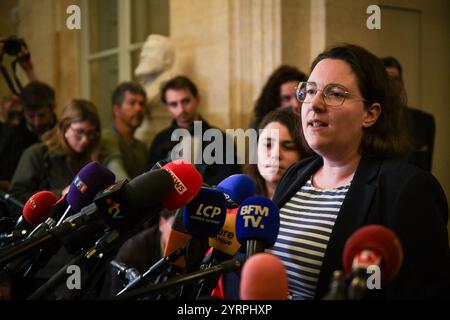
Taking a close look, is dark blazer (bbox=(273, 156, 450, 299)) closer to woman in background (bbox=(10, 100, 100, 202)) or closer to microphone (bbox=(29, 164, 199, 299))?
microphone (bbox=(29, 164, 199, 299))

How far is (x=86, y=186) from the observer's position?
936 mm

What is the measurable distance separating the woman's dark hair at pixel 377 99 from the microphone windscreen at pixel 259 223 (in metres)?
0.32

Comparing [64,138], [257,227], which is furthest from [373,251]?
[64,138]

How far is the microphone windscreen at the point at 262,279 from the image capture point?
693 millimetres

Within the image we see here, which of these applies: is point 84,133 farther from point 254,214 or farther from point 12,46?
point 254,214

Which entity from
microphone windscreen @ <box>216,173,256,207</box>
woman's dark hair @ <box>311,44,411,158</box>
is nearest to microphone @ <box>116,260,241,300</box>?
microphone windscreen @ <box>216,173,256,207</box>

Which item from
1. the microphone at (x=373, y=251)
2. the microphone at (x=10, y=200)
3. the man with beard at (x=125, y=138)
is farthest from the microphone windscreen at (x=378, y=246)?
the man with beard at (x=125, y=138)

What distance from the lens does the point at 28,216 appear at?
3.51ft

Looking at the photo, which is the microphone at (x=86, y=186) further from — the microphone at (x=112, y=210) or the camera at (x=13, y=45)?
the camera at (x=13, y=45)

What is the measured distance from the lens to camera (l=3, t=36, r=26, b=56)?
2.76 metres

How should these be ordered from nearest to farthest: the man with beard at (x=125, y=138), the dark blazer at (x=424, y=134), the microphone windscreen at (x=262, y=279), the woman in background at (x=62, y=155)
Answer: the microphone windscreen at (x=262, y=279) < the dark blazer at (x=424, y=134) < the woman in background at (x=62, y=155) < the man with beard at (x=125, y=138)

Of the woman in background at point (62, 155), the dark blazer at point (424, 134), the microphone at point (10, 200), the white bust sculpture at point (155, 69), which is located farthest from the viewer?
the white bust sculpture at point (155, 69)

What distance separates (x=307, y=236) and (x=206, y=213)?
0.23m

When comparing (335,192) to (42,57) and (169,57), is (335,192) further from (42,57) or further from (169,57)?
(42,57)
